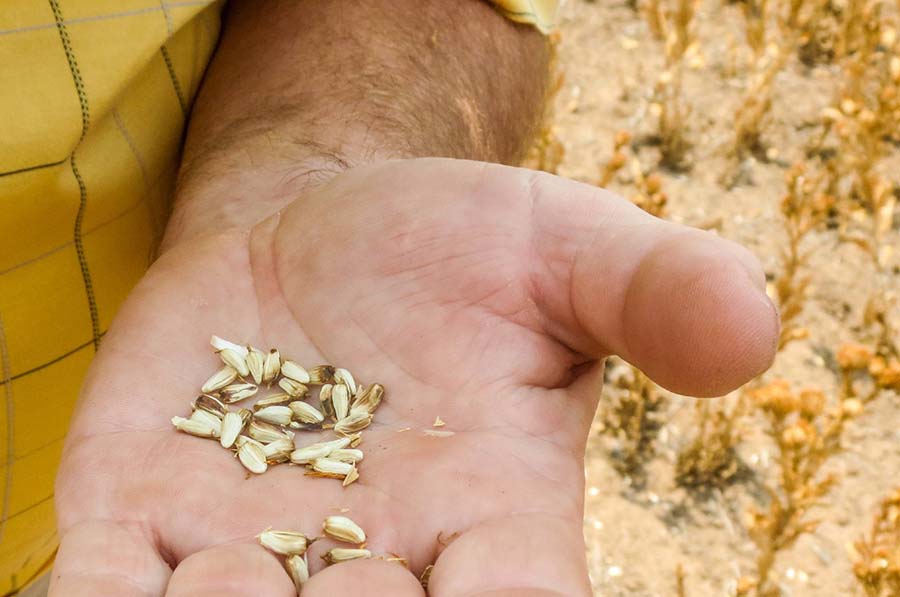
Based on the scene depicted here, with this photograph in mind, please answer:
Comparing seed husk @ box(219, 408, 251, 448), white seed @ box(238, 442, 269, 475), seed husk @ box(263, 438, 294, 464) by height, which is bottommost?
seed husk @ box(263, 438, 294, 464)

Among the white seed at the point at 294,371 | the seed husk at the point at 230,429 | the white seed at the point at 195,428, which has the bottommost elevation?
the seed husk at the point at 230,429

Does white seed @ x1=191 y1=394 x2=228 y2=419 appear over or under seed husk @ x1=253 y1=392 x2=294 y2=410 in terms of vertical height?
over

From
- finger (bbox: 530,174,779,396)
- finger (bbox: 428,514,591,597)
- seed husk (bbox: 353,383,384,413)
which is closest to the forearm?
seed husk (bbox: 353,383,384,413)

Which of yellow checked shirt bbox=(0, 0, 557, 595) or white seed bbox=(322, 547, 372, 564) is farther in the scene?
yellow checked shirt bbox=(0, 0, 557, 595)

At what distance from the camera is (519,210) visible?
3.27ft

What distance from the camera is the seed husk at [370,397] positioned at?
1011mm

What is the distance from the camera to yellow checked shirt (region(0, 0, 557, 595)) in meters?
1.09

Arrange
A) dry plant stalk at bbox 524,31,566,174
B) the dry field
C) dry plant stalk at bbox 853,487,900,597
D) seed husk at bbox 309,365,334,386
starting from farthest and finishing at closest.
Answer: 1. dry plant stalk at bbox 524,31,566,174
2. the dry field
3. dry plant stalk at bbox 853,487,900,597
4. seed husk at bbox 309,365,334,386

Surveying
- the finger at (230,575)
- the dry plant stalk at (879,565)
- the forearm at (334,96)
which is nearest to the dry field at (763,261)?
the dry plant stalk at (879,565)

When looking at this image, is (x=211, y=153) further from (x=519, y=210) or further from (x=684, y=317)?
(x=684, y=317)

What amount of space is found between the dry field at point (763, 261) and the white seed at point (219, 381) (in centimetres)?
98

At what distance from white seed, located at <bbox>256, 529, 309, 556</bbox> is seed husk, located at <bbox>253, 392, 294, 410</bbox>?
0.66ft

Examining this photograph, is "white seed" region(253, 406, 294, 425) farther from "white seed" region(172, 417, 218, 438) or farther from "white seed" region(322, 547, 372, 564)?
"white seed" region(322, 547, 372, 564)

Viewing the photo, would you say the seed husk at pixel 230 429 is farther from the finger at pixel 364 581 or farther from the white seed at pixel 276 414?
the finger at pixel 364 581
